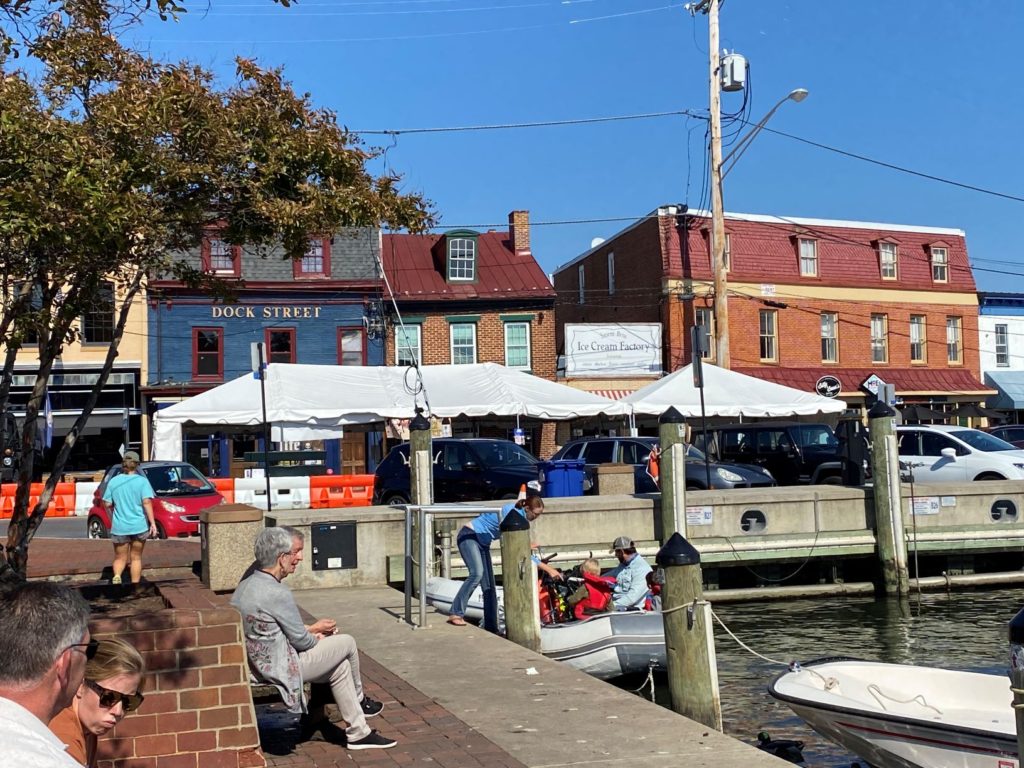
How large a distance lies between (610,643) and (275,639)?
16.3 feet

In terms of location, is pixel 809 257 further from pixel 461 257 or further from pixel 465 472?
pixel 465 472

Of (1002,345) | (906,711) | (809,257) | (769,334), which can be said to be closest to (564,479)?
(906,711)

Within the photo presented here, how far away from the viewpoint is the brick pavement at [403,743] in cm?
659

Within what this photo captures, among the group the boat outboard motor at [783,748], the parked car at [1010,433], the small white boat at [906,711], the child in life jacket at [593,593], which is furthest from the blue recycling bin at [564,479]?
the parked car at [1010,433]

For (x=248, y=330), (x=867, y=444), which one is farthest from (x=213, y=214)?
(x=248, y=330)

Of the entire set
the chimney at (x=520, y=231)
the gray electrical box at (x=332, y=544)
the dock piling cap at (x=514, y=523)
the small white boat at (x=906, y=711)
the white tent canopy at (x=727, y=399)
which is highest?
the chimney at (x=520, y=231)

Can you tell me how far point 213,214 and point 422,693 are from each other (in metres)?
3.83

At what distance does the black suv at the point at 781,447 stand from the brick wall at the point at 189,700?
60.0 feet

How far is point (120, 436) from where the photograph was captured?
35000 mm

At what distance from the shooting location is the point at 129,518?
1340 cm

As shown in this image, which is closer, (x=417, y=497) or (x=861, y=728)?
(x=861, y=728)

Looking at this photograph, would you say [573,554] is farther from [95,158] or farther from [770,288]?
[770,288]

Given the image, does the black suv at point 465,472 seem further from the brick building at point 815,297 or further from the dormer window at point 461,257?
the brick building at point 815,297

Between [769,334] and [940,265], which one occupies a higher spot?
[940,265]
